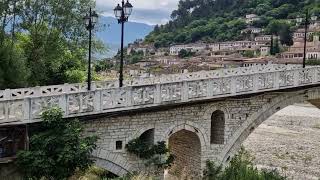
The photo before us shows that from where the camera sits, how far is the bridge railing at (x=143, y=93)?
1327cm

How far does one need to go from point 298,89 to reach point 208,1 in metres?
152

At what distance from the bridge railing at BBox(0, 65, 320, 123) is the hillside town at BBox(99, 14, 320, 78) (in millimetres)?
63470

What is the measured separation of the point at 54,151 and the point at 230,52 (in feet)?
342

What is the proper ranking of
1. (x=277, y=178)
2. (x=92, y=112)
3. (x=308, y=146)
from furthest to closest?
(x=308, y=146), (x=277, y=178), (x=92, y=112)

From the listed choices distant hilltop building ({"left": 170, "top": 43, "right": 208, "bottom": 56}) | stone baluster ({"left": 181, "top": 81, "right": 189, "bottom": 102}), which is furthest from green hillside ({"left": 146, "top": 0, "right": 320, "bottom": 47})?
stone baluster ({"left": 181, "top": 81, "right": 189, "bottom": 102})

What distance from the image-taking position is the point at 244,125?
1923 centimetres

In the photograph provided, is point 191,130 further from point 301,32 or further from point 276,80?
point 301,32

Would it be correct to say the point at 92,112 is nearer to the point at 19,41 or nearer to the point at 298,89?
the point at 298,89

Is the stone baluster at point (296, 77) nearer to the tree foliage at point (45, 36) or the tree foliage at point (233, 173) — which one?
the tree foliage at point (233, 173)

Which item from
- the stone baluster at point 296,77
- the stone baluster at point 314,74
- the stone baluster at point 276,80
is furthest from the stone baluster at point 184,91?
the stone baluster at point 314,74

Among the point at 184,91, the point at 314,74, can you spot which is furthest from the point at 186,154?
the point at 314,74

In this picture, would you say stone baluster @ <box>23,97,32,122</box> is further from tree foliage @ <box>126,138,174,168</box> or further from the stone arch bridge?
tree foliage @ <box>126,138,174,168</box>

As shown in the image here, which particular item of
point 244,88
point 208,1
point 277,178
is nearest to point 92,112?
point 244,88

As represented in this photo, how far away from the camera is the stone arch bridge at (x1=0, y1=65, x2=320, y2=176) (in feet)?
47.2
